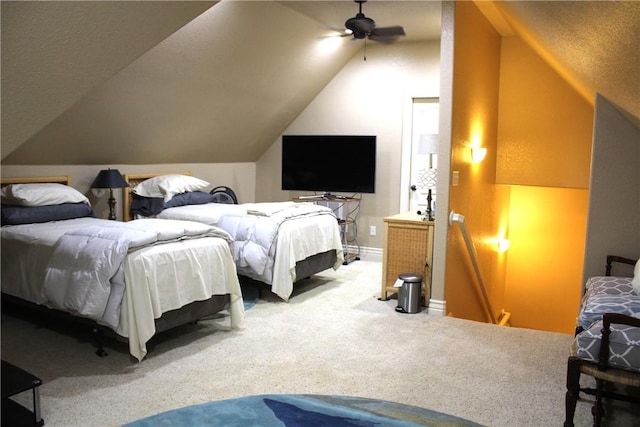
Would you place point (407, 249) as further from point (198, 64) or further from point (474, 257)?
point (198, 64)

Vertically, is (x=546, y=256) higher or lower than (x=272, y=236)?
lower

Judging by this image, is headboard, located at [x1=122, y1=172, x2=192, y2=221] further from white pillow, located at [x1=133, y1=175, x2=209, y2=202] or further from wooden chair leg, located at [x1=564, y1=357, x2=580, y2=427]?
wooden chair leg, located at [x1=564, y1=357, x2=580, y2=427]

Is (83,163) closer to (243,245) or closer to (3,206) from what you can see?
(3,206)

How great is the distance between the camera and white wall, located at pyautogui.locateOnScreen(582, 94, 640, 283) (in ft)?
12.9

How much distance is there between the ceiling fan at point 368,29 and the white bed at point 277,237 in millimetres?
1784

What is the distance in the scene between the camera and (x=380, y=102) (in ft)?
22.9

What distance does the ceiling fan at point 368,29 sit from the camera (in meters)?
5.04

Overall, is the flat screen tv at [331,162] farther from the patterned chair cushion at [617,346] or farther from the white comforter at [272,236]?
the patterned chair cushion at [617,346]

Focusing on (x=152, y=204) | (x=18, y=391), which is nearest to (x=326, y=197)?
(x=152, y=204)

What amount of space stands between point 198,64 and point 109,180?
4.62ft

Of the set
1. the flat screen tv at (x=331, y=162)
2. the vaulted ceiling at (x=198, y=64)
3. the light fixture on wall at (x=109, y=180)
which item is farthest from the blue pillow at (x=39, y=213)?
the flat screen tv at (x=331, y=162)

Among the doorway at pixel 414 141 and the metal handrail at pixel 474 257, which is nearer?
the metal handrail at pixel 474 257

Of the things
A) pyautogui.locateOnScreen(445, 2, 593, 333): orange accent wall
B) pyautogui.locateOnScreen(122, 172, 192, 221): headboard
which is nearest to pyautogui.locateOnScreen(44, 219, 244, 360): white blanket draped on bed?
pyautogui.locateOnScreen(122, 172, 192, 221): headboard

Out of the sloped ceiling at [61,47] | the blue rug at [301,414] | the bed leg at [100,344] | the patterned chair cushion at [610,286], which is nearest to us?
the sloped ceiling at [61,47]
